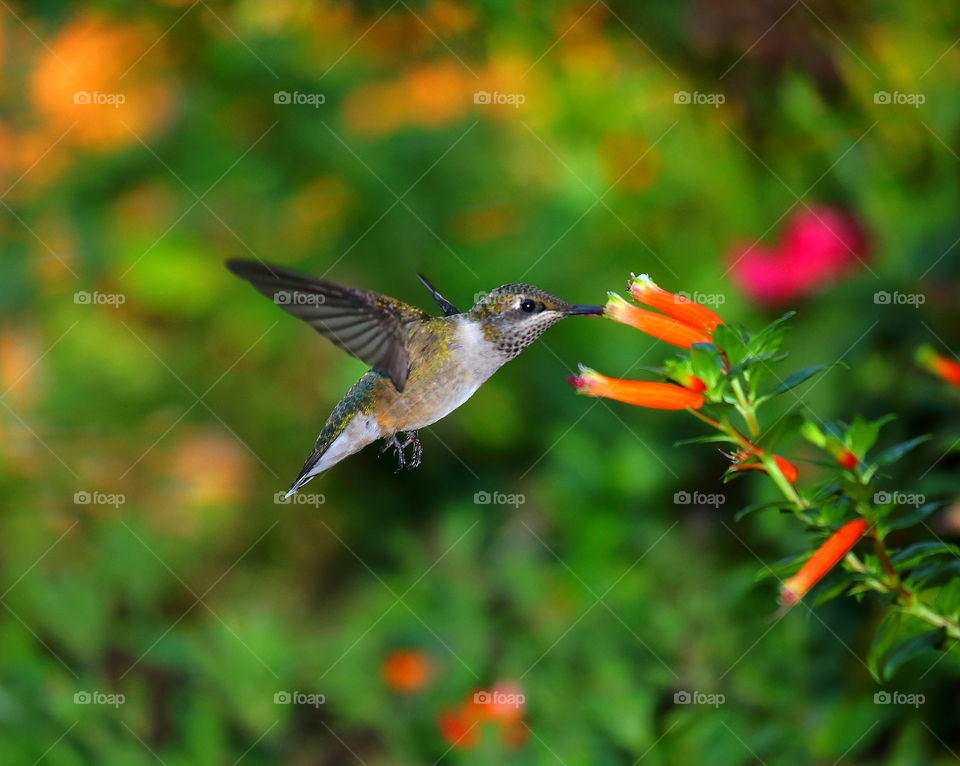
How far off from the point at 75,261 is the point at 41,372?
693mm

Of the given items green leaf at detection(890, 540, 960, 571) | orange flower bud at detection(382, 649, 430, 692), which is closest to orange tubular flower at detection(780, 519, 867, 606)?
green leaf at detection(890, 540, 960, 571)

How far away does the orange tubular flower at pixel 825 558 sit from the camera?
1.17m

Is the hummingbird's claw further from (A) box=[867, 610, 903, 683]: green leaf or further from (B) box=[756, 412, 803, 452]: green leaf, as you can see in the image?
(A) box=[867, 610, 903, 683]: green leaf

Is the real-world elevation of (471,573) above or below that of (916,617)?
below

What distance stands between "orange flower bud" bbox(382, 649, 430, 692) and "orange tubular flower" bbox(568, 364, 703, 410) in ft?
5.20

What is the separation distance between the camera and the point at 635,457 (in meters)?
2.93

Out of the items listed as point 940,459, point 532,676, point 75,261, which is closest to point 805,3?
point 940,459

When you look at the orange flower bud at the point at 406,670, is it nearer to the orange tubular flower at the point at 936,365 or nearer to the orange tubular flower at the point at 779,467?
the orange tubular flower at the point at 779,467

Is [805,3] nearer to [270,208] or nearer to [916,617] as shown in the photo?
[270,208]

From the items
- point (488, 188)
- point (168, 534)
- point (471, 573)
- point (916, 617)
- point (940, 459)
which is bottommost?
point (168, 534)

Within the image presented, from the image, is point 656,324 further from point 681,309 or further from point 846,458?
point 846,458

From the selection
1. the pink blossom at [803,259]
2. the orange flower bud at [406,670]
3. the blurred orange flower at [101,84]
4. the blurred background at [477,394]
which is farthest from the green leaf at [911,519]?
the blurred orange flower at [101,84]

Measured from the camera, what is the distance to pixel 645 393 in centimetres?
114

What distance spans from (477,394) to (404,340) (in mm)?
2217
